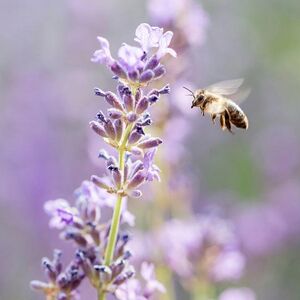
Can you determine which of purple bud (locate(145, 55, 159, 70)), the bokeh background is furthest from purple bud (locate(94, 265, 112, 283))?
the bokeh background

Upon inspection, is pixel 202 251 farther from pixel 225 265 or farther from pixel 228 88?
pixel 228 88

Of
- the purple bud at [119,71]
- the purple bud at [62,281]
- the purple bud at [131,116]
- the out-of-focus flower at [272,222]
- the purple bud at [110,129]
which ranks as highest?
the out-of-focus flower at [272,222]

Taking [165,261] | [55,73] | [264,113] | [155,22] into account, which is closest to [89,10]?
[55,73]

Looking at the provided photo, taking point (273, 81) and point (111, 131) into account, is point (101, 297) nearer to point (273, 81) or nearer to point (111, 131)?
point (111, 131)

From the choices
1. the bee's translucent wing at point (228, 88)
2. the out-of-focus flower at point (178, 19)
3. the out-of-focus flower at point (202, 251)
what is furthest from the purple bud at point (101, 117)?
the out-of-focus flower at point (178, 19)

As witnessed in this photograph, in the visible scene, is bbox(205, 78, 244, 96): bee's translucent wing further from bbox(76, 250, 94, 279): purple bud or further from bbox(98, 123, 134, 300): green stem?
bbox(76, 250, 94, 279): purple bud

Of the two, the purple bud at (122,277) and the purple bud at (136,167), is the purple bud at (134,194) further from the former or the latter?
the purple bud at (122,277)
